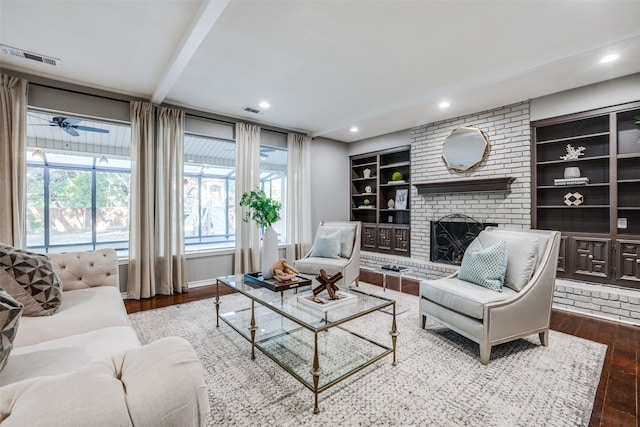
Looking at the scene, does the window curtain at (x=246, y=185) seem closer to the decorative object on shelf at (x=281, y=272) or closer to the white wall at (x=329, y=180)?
the white wall at (x=329, y=180)

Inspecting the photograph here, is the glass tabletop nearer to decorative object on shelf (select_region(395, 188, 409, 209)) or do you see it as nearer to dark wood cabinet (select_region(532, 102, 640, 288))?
dark wood cabinet (select_region(532, 102, 640, 288))

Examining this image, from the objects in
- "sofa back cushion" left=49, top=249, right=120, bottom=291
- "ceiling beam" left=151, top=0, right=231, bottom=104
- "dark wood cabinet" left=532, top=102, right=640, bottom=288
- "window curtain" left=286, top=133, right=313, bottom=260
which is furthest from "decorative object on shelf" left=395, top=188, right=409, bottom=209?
"sofa back cushion" left=49, top=249, right=120, bottom=291

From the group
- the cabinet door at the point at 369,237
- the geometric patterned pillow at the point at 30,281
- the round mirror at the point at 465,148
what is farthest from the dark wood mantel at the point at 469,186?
the geometric patterned pillow at the point at 30,281

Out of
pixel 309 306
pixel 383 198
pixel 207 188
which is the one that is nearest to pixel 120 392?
pixel 309 306

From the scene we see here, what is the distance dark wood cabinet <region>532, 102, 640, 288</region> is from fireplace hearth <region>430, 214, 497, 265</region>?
0.78 metres

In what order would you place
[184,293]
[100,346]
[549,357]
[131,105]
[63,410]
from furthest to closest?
1. [184,293]
2. [131,105]
3. [549,357]
4. [100,346]
5. [63,410]

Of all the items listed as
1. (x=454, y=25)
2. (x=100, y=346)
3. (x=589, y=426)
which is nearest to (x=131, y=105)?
(x=100, y=346)

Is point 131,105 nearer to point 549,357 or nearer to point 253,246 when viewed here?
point 253,246

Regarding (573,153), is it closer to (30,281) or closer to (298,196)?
(298,196)

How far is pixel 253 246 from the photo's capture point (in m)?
4.73

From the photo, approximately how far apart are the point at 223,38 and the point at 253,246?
3033 millimetres

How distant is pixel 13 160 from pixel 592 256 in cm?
649

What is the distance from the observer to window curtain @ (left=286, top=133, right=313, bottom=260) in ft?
17.4

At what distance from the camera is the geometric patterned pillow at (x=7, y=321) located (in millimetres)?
855
